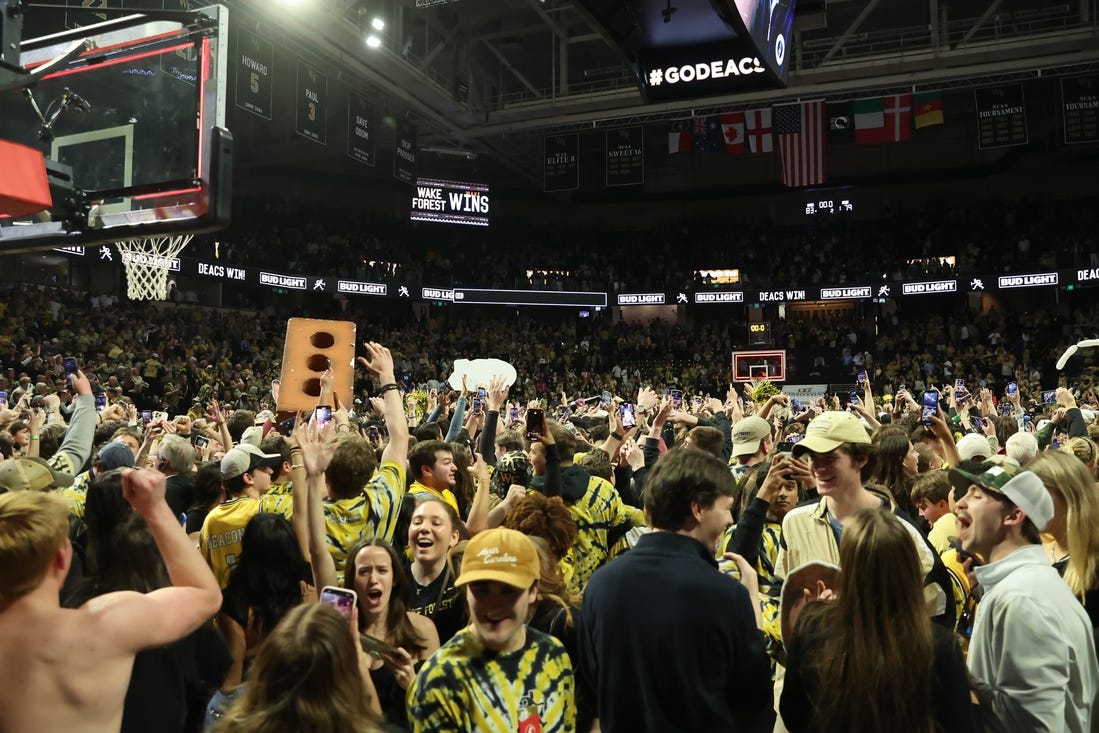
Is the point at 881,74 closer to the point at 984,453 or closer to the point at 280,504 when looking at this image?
the point at 984,453

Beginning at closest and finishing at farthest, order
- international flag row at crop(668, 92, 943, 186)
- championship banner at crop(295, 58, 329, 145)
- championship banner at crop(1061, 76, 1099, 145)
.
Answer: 1. championship banner at crop(295, 58, 329, 145)
2. championship banner at crop(1061, 76, 1099, 145)
3. international flag row at crop(668, 92, 943, 186)

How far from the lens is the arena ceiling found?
750 inches

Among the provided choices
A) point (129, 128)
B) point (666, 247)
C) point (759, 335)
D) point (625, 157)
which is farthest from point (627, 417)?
point (666, 247)

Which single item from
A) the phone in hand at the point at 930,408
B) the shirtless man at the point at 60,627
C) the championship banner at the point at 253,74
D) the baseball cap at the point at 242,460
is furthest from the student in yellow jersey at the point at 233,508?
the championship banner at the point at 253,74

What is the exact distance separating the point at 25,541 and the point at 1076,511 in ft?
11.3

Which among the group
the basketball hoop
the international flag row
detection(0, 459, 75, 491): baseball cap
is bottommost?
detection(0, 459, 75, 491): baseball cap

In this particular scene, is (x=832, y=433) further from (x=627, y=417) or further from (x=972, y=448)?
(x=627, y=417)

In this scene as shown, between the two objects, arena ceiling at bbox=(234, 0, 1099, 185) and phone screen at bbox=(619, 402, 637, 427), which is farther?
arena ceiling at bbox=(234, 0, 1099, 185)

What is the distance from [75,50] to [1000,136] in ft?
66.8

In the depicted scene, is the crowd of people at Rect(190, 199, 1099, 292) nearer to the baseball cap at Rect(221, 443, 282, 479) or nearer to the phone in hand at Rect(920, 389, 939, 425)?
the baseball cap at Rect(221, 443, 282, 479)

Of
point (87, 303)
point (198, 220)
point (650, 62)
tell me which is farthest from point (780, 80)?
point (87, 303)

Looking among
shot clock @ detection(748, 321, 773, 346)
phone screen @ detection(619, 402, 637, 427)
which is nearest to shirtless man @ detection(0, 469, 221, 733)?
phone screen @ detection(619, 402, 637, 427)

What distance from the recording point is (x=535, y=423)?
4918 mm

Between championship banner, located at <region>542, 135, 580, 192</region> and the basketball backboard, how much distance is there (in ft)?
59.6
